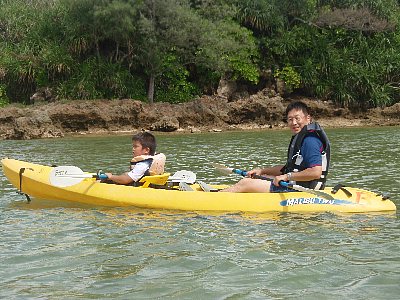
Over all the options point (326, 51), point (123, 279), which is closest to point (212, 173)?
point (123, 279)

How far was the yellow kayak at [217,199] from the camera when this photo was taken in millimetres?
6512

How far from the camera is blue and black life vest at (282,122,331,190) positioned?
6434mm

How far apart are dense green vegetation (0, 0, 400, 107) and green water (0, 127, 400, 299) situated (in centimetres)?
1383

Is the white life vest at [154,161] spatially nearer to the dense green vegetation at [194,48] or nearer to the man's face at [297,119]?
the man's face at [297,119]

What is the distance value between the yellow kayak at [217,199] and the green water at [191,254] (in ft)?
0.41

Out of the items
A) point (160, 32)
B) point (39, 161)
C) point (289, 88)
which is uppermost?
point (160, 32)

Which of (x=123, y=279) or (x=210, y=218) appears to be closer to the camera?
(x=123, y=279)

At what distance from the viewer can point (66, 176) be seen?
7336 millimetres

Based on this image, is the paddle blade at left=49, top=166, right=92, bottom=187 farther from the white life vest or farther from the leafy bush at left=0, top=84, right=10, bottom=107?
the leafy bush at left=0, top=84, right=10, bottom=107

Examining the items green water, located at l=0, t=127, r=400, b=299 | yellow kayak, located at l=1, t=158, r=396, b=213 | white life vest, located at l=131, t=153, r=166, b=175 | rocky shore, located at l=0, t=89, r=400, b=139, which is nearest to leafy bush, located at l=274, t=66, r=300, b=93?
rocky shore, located at l=0, t=89, r=400, b=139

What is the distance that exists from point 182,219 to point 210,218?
27cm

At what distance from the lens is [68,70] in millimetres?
22656

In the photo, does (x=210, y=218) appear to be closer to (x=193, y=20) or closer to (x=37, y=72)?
(x=193, y=20)

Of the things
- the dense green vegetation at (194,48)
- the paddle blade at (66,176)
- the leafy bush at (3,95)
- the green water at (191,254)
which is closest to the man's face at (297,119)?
the green water at (191,254)
